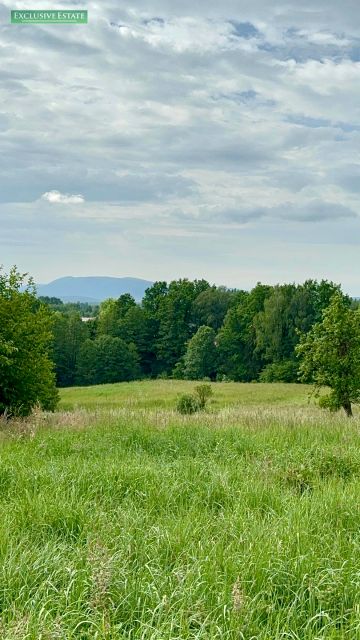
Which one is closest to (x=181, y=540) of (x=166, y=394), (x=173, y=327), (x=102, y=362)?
(x=166, y=394)

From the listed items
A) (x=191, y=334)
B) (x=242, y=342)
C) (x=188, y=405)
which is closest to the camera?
(x=188, y=405)

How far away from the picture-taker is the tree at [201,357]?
70.0 m

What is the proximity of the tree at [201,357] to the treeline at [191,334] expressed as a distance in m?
0.13

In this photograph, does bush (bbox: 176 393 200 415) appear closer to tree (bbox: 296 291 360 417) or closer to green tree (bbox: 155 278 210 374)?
tree (bbox: 296 291 360 417)

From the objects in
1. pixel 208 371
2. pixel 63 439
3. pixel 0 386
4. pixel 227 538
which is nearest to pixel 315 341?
pixel 0 386

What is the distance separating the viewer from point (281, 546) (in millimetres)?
3848

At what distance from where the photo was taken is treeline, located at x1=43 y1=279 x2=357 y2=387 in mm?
66250

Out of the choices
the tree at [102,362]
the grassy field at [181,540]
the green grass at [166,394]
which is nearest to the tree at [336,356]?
the grassy field at [181,540]

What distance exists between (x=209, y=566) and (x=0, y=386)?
1094cm

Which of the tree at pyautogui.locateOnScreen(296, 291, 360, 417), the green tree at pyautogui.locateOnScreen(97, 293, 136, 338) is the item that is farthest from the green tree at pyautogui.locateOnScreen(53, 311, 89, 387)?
the tree at pyautogui.locateOnScreen(296, 291, 360, 417)

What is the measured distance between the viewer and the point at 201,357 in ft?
230

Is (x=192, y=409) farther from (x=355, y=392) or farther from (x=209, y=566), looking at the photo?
(x=209, y=566)

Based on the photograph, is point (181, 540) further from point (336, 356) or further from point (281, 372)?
point (281, 372)

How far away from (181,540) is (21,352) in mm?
10451
